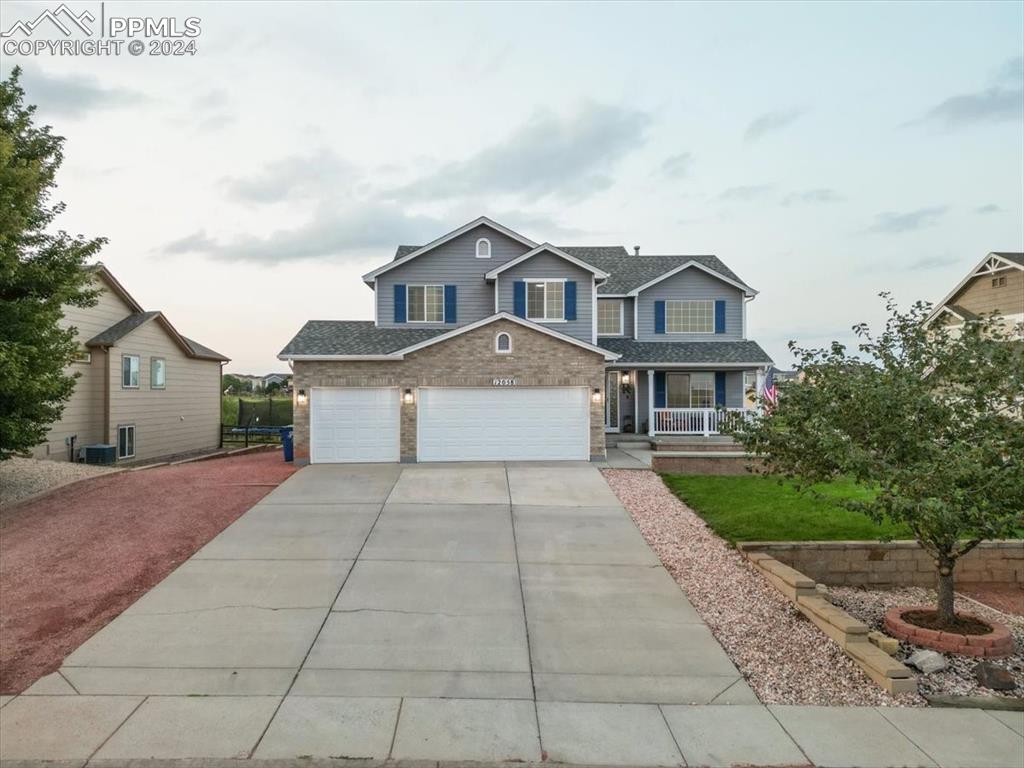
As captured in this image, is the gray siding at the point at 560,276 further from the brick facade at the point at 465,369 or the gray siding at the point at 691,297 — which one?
the gray siding at the point at 691,297

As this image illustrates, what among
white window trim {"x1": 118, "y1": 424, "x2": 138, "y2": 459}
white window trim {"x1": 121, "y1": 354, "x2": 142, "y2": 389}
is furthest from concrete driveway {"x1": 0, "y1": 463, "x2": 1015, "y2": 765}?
white window trim {"x1": 121, "y1": 354, "x2": 142, "y2": 389}

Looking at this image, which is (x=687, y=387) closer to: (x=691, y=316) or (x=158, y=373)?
(x=691, y=316)

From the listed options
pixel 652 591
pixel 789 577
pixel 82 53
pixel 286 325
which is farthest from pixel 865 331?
pixel 286 325

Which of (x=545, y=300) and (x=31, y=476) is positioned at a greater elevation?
(x=545, y=300)

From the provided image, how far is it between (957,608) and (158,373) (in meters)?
25.1

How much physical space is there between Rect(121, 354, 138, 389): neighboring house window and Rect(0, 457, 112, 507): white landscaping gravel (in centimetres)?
553

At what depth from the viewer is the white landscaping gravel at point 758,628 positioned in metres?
5.38

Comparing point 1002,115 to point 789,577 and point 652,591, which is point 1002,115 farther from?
point 652,591

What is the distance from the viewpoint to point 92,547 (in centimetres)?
920

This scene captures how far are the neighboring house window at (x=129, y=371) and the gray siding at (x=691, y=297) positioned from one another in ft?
60.8

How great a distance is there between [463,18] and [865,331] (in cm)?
1178

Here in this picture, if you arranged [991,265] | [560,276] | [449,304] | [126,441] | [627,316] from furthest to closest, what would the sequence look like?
[991,265] < [627,316] < [126,441] < [449,304] < [560,276]

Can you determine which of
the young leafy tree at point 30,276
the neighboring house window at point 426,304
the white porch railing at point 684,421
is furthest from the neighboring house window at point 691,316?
the young leafy tree at point 30,276

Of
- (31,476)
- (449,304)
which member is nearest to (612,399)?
(449,304)
